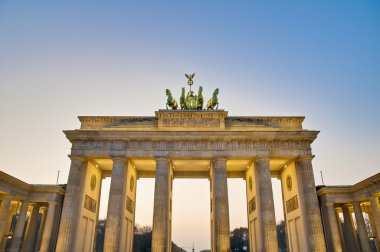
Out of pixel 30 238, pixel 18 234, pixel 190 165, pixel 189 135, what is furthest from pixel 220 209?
pixel 30 238

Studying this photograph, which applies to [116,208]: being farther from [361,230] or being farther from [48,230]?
[361,230]

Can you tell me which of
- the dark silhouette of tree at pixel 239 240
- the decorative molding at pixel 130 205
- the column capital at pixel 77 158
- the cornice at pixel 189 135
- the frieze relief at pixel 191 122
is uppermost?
the frieze relief at pixel 191 122

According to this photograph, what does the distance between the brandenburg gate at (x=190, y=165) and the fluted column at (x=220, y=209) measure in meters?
0.08

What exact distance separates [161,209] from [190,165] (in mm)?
7011

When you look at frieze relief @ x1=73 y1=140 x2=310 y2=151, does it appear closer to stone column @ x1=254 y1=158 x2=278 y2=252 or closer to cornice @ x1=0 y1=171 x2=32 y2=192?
stone column @ x1=254 y1=158 x2=278 y2=252

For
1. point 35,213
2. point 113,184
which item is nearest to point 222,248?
point 113,184

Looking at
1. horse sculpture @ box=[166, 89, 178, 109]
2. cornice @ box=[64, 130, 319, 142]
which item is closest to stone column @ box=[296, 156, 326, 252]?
cornice @ box=[64, 130, 319, 142]

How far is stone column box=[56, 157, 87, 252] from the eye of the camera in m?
25.0

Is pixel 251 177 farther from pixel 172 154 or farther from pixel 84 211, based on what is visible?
pixel 84 211

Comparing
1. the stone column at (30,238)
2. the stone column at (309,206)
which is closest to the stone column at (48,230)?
the stone column at (30,238)

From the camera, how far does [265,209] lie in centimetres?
2616

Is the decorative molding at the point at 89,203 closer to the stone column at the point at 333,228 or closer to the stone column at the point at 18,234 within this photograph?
the stone column at the point at 18,234

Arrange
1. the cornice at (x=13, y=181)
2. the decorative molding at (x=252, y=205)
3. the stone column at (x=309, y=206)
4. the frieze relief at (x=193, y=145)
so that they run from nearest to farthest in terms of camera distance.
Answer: the cornice at (x=13, y=181) < the stone column at (x=309, y=206) < the frieze relief at (x=193, y=145) < the decorative molding at (x=252, y=205)

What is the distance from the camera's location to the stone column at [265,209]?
25.0 meters
